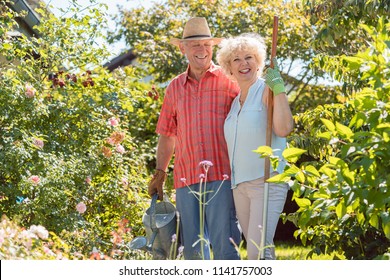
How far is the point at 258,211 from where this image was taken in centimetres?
470

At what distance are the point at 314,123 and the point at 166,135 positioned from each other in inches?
39.2

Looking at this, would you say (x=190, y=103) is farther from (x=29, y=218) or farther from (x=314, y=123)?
(x=29, y=218)

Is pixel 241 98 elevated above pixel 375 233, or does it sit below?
above

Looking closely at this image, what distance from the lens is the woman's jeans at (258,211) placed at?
464 cm

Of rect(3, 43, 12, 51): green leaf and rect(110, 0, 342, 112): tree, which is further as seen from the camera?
rect(110, 0, 342, 112): tree

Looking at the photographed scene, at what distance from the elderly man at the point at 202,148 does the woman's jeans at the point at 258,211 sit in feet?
0.68

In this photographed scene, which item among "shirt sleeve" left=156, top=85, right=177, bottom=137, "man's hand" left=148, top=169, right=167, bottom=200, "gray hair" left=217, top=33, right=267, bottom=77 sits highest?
"gray hair" left=217, top=33, right=267, bottom=77

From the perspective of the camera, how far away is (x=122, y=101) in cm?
790

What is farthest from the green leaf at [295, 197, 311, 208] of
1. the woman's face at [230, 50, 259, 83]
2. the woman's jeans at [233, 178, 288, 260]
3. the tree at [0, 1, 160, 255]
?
the tree at [0, 1, 160, 255]

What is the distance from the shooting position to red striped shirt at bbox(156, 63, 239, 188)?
16.8ft

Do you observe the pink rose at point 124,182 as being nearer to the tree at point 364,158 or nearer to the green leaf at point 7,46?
the green leaf at point 7,46

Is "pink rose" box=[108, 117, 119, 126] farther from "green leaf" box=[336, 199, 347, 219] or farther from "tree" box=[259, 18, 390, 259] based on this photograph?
"green leaf" box=[336, 199, 347, 219]

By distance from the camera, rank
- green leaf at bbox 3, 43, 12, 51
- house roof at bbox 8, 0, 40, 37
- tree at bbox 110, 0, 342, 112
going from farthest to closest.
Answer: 1. tree at bbox 110, 0, 342, 112
2. house roof at bbox 8, 0, 40, 37
3. green leaf at bbox 3, 43, 12, 51
